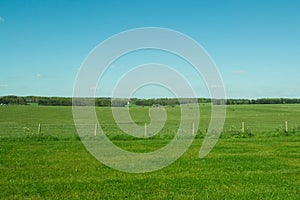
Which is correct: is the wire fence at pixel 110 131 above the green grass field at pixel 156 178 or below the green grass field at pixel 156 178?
above

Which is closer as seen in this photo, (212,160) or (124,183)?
(124,183)

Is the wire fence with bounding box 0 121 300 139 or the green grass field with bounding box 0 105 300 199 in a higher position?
the wire fence with bounding box 0 121 300 139

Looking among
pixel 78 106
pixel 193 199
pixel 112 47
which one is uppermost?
pixel 112 47

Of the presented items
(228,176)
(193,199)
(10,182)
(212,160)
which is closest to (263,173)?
(228,176)

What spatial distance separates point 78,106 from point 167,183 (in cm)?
670

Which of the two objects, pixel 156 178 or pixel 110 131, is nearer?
pixel 156 178

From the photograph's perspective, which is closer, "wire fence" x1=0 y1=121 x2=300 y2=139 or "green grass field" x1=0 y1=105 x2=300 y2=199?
"green grass field" x1=0 y1=105 x2=300 y2=199

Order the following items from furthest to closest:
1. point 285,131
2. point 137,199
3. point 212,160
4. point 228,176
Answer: point 285,131, point 212,160, point 228,176, point 137,199

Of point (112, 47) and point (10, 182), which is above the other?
point (112, 47)

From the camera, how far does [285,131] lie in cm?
4041

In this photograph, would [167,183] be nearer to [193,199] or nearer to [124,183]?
[124,183]

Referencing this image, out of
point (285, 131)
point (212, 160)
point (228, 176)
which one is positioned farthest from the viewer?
A: point (285, 131)

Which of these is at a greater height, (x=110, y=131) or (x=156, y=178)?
(x=110, y=131)

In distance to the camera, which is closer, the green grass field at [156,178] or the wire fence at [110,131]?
the green grass field at [156,178]
